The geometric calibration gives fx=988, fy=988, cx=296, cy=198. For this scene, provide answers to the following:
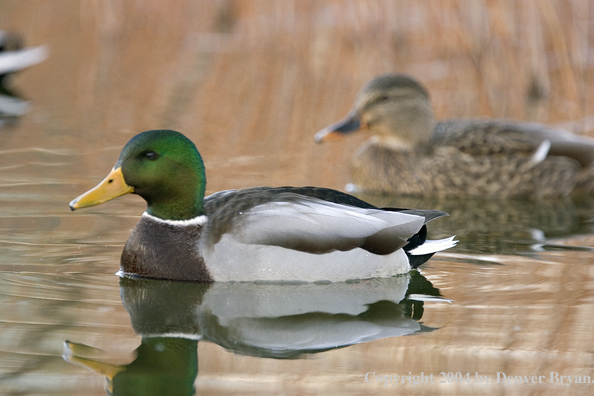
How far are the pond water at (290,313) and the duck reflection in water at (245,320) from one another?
0.4 inches

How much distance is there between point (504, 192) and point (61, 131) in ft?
15.8

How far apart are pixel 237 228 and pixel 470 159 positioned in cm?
371

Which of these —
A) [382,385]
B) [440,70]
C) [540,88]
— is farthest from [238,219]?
[440,70]

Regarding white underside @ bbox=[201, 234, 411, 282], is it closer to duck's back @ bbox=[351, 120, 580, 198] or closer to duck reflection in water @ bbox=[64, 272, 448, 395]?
duck reflection in water @ bbox=[64, 272, 448, 395]

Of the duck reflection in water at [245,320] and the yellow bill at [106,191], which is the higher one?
the yellow bill at [106,191]

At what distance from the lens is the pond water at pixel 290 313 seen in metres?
4.35

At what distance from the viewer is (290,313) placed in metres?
5.33

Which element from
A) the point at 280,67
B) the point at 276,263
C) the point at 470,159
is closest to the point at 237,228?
the point at 276,263

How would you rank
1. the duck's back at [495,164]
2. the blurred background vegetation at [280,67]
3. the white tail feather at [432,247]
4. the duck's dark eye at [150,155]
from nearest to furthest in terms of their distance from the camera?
the duck's dark eye at [150,155] < the white tail feather at [432,247] < the duck's back at [495,164] < the blurred background vegetation at [280,67]

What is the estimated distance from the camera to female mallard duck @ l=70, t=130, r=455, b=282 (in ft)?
18.5

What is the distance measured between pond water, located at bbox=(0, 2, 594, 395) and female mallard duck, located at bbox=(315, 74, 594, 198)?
20cm

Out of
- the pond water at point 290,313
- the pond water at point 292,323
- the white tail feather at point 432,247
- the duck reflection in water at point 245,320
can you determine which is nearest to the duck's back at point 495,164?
the pond water at point 290,313

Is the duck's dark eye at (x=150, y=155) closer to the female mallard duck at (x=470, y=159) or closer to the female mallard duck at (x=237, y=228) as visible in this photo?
the female mallard duck at (x=237, y=228)

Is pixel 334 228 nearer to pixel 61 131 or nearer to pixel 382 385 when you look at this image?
pixel 382 385
